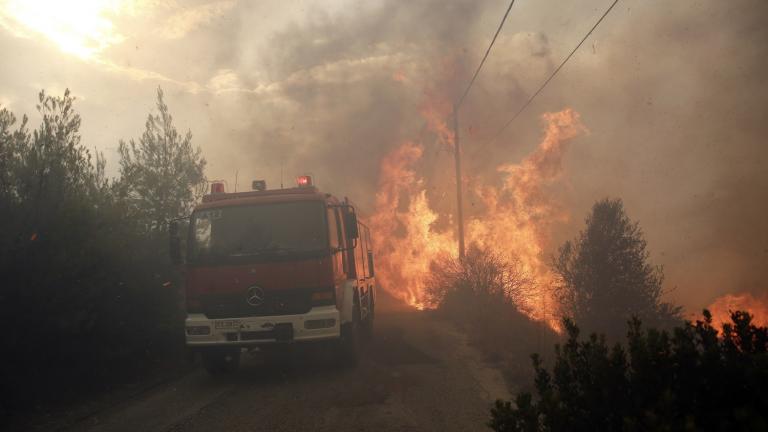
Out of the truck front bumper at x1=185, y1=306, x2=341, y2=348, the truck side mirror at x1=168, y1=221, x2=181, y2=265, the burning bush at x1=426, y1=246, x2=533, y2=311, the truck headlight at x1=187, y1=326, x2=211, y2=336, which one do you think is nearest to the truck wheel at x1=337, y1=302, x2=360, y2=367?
the truck front bumper at x1=185, y1=306, x2=341, y2=348

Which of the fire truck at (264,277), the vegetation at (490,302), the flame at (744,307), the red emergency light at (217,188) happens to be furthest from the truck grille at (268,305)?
the flame at (744,307)

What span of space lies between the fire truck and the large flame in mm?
17481

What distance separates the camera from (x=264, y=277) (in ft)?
29.1

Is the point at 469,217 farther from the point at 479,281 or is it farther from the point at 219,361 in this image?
the point at 219,361

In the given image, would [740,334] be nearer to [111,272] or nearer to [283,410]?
[283,410]

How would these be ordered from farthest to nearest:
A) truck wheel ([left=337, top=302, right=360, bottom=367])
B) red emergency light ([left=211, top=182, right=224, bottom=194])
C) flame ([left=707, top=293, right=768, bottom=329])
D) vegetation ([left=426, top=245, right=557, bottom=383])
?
flame ([left=707, top=293, right=768, bottom=329]) < vegetation ([left=426, top=245, right=557, bottom=383]) < red emergency light ([left=211, top=182, right=224, bottom=194]) < truck wheel ([left=337, top=302, right=360, bottom=367])

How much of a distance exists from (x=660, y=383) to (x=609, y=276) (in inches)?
974

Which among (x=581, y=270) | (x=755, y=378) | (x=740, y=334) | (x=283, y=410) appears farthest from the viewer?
(x=581, y=270)

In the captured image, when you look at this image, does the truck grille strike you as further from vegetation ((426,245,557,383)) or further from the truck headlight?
vegetation ((426,245,557,383))

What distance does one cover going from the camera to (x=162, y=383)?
969 centimetres

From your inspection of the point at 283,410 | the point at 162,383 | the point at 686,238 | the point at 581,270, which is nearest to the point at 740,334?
the point at 283,410

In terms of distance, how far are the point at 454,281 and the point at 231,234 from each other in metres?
11.9

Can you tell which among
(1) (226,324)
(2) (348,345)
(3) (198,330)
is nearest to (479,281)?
(2) (348,345)

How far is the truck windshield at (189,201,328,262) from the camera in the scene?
29.8 feet
